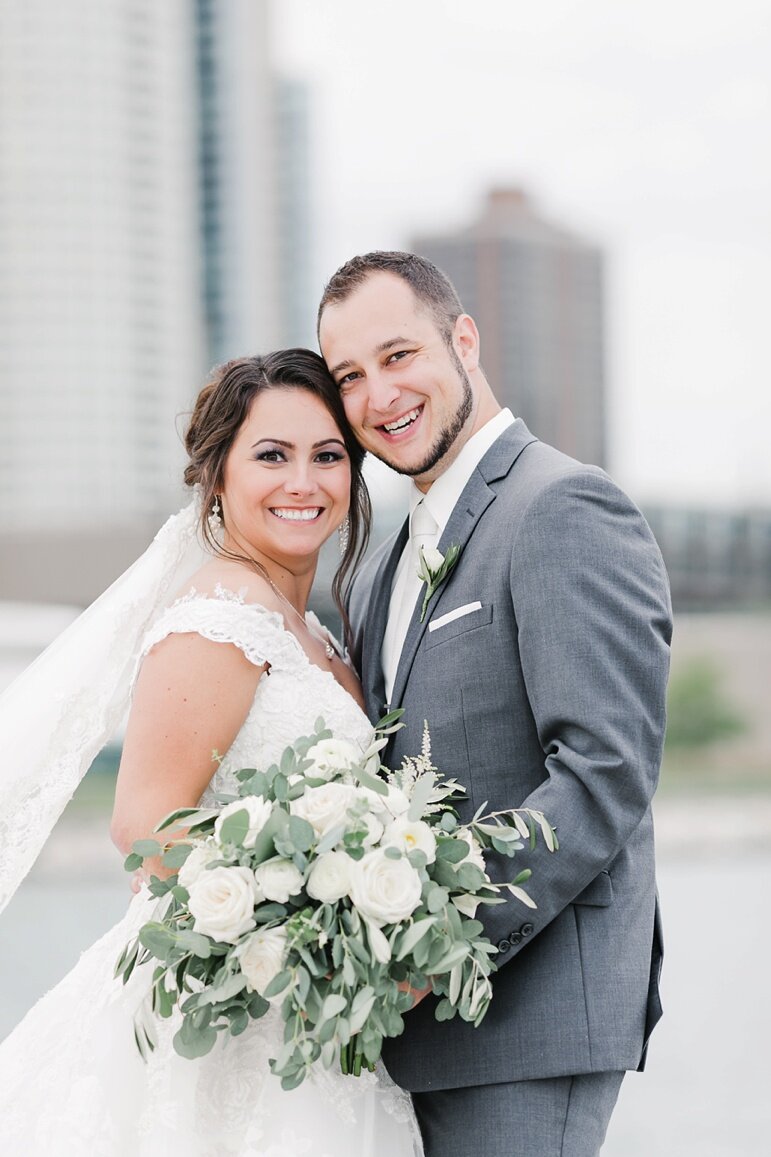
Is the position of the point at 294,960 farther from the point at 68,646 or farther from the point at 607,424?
the point at 607,424

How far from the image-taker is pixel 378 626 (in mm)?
2846

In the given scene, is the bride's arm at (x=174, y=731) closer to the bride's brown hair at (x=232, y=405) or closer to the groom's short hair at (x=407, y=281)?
the bride's brown hair at (x=232, y=405)

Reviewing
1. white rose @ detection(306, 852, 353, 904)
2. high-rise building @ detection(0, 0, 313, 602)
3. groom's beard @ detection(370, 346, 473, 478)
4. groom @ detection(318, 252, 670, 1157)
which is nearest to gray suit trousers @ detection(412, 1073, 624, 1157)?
groom @ detection(318, 252, 670, 1157)

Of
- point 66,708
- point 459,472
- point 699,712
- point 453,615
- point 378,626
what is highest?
point 459,472

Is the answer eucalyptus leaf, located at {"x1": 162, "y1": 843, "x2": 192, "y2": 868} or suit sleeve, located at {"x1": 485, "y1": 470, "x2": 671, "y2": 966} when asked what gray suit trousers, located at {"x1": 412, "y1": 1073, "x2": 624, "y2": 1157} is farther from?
eucalyptus leaf, located at {"x1": 162, "y1": 843, "x2": 192, "y2": 868}

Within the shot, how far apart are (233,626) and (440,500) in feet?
1.76

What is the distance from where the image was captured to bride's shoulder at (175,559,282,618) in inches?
102

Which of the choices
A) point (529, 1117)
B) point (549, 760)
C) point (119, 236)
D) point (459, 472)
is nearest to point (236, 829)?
point (549, 760)

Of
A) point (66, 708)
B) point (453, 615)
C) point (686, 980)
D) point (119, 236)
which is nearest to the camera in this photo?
point (453, 615)

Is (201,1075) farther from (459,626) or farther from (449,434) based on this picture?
(449,434)

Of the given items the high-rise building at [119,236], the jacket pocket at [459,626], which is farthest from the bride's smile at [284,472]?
the high-rise building at [119,236]

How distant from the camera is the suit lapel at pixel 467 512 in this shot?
2.53 m

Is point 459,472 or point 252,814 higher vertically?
point 459,472

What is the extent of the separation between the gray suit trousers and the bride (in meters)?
0.11
